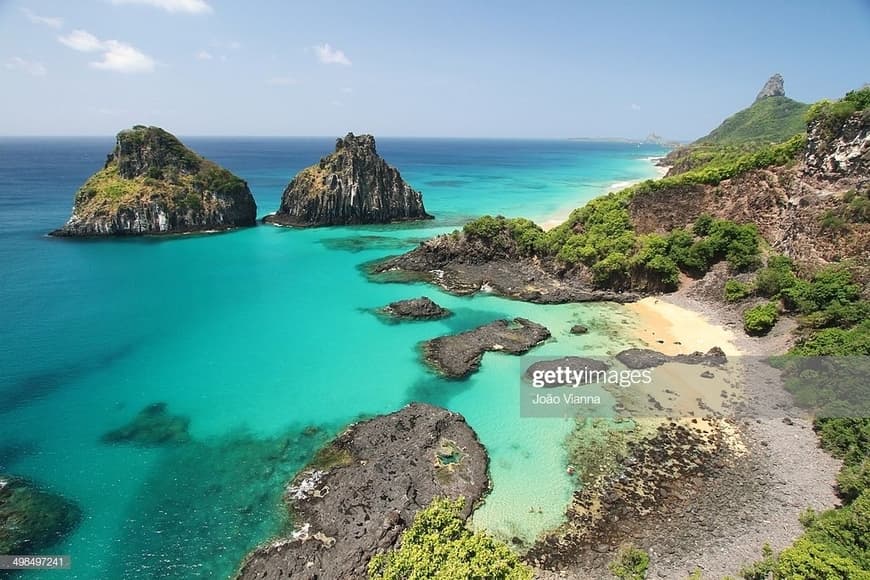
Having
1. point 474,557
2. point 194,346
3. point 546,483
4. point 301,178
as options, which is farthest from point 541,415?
point 301,178

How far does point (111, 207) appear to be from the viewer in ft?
237

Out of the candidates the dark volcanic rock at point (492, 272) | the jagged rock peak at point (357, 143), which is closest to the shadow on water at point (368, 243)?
the dark volcanic rock at point (492, 272)

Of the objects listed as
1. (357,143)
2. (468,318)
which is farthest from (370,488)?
(357,143)

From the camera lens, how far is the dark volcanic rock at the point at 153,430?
25750mm

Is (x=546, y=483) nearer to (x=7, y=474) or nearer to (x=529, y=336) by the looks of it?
(x=529, y=336)

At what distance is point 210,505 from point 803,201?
5013 centimetres

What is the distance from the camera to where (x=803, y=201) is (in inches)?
1560

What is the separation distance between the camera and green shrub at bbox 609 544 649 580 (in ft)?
55.6

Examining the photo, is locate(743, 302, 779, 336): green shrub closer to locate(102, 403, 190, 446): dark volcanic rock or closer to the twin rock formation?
locate(102, 403, 190, 446): dark volcanic rock

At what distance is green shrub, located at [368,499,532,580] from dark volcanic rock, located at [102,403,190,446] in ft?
54.7

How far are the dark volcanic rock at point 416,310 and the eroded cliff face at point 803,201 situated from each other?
25.2 m

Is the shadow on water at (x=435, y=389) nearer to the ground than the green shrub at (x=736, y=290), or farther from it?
nearer to the ground

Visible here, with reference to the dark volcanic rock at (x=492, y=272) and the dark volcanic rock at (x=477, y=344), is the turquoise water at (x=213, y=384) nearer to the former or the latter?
the dark volcanic rock at (x=477, y=344)

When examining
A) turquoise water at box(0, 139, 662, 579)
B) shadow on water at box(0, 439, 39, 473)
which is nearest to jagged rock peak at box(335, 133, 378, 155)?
turquoise water at box(0, 139, 662, 579)
